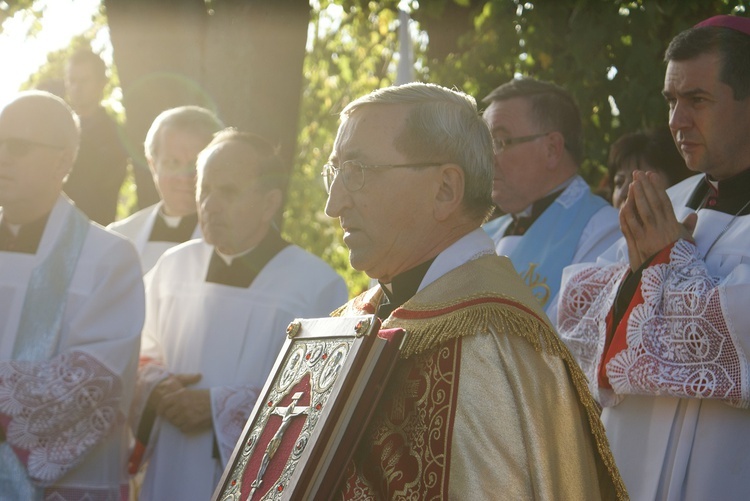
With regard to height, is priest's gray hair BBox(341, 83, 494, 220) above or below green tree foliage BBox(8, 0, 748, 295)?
above

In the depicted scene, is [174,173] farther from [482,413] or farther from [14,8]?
[14,8]

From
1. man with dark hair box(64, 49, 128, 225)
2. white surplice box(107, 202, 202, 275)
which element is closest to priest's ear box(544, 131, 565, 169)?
white surplice box(107, 202, 202, 275)

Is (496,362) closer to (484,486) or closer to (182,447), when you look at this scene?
(484,486)

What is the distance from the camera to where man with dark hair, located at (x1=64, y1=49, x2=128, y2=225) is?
8.86 metres

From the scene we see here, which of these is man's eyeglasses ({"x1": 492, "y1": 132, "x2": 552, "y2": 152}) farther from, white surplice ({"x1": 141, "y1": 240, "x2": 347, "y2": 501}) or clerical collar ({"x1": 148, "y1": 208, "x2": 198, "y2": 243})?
clerical collar ({"x1": 148, "y1": 208, "x2": 198, "y2": 243})

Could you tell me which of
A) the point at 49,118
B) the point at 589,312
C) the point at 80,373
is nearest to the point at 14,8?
the point at 49,118

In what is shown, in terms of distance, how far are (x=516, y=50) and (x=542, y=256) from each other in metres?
2.47

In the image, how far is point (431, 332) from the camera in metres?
3.53

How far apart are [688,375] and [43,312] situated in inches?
121

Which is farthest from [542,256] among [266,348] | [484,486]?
[484,486]

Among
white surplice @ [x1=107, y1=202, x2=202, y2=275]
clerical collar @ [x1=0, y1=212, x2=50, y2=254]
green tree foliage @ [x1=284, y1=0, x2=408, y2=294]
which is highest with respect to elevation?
clerical collar @ [x1=0, y1=212, x2=50, y2=254]

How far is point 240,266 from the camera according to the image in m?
6.30

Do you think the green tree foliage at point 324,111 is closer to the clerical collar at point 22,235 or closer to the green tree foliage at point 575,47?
the green tree foliage at point 575,47

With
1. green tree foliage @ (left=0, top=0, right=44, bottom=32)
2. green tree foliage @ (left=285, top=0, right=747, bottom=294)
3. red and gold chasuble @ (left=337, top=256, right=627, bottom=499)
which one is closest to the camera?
red and gold chasuble @ (left=337, top=256, right=627, bottom=499)
